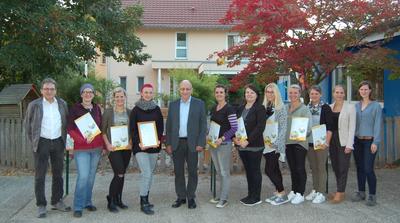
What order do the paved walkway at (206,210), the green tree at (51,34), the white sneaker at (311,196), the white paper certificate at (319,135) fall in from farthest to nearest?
the green tree at (51,34), the white sneaker at (311,196), the white paper certificate at (319,135), the paved walkway at (206,210)

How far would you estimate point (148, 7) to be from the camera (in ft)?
108

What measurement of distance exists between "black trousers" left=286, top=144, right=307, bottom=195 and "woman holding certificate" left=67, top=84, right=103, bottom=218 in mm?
2872

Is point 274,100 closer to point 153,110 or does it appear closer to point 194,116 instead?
point 194,116

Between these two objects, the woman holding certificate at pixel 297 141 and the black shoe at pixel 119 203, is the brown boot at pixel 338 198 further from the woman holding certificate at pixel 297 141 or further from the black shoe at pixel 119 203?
the black shoe at pixel 119 203

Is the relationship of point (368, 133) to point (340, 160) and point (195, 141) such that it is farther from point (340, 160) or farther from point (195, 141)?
point (195, 141)

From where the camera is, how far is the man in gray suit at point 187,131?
736 cm

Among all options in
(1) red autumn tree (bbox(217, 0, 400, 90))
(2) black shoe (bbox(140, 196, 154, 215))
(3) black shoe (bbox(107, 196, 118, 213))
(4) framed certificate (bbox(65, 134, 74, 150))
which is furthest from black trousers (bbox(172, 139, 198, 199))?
(1) red autumn tree (bbox(217, 0, 400, 90))

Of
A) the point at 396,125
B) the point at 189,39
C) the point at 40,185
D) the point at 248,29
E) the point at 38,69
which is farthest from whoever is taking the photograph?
the point at 189,39

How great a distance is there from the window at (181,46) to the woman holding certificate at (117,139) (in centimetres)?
2548

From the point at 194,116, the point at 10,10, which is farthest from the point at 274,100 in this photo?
the point at 10,10

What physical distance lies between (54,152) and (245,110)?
2.82 meters

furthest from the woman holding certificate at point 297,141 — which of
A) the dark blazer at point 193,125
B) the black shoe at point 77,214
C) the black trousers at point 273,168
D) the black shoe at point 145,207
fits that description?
the black shoe at point 77,214

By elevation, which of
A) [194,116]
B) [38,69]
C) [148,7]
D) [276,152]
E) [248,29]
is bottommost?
[276,152]

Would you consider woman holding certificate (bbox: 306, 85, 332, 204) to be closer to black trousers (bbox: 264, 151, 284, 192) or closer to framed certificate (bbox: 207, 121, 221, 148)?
black trousers (bbox: 264, 151, 284, 192)
